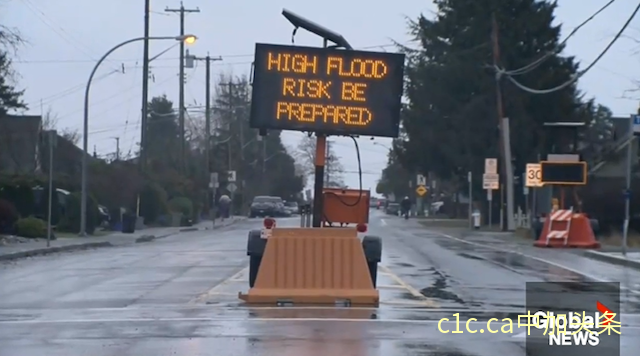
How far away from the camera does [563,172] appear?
125 ft

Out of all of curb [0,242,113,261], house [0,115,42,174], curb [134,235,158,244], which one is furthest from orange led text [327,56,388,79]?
house [0,115,42,174]

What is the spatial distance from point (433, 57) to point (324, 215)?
4804cm

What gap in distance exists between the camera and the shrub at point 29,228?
38.8 meters

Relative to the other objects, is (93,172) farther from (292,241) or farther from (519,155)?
(292,241)

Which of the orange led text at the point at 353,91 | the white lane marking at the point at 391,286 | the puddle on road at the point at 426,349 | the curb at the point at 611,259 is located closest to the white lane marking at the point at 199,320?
the puddle on road at the point at 426,349

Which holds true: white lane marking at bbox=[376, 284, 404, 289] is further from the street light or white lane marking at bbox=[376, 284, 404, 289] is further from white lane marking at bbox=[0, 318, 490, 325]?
the street light

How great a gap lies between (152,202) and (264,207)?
18.1 meters

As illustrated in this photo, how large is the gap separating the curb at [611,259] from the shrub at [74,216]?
20391mm

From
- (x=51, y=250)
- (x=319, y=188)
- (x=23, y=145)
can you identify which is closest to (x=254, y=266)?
(x=319, y=188)

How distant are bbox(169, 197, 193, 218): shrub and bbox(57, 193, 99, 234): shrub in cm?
1551

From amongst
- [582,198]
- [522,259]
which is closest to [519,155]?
[582,198]

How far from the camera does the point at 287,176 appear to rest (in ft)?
325

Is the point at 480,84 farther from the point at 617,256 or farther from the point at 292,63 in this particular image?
the point at 292,63

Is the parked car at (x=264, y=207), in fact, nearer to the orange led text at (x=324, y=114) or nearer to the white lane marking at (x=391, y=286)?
the white lane marking at (x=391, y=286)
